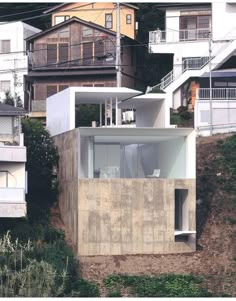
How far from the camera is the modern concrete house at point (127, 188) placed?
4694 centimetres

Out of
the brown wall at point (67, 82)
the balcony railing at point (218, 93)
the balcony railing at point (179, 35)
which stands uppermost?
the balcony railing at point (179, 35)

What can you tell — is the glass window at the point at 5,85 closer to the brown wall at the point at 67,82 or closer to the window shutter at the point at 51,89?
the brown wall at the point at 67,82

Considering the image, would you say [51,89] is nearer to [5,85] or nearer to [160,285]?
[5,85]

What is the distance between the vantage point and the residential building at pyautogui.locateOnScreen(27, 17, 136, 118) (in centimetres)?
6788

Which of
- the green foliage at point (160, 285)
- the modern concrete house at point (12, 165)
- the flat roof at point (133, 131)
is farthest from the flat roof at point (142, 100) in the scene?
the green foliage at point (160, 285)

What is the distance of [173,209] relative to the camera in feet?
156

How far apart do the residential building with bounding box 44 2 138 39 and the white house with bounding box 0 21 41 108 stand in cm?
205

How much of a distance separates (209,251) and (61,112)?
874 cm

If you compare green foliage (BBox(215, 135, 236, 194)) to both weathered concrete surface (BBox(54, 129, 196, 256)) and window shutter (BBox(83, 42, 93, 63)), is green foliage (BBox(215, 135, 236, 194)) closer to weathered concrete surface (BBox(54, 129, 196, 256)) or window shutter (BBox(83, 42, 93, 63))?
weathered concrete surface (BBox(54, 129, 196, 256))

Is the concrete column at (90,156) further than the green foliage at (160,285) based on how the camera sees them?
Yes

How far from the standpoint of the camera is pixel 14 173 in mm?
49656

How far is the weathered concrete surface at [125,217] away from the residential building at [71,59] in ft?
68.4

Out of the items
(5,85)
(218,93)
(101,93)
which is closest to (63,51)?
(5,85)

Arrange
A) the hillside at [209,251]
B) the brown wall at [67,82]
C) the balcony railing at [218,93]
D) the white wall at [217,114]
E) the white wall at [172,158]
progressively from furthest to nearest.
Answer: the brown wall at [67,82], the balcony railing at [218,93], the white wall at [217,114], the white wall at [172,158], the hillside at [209,251]
